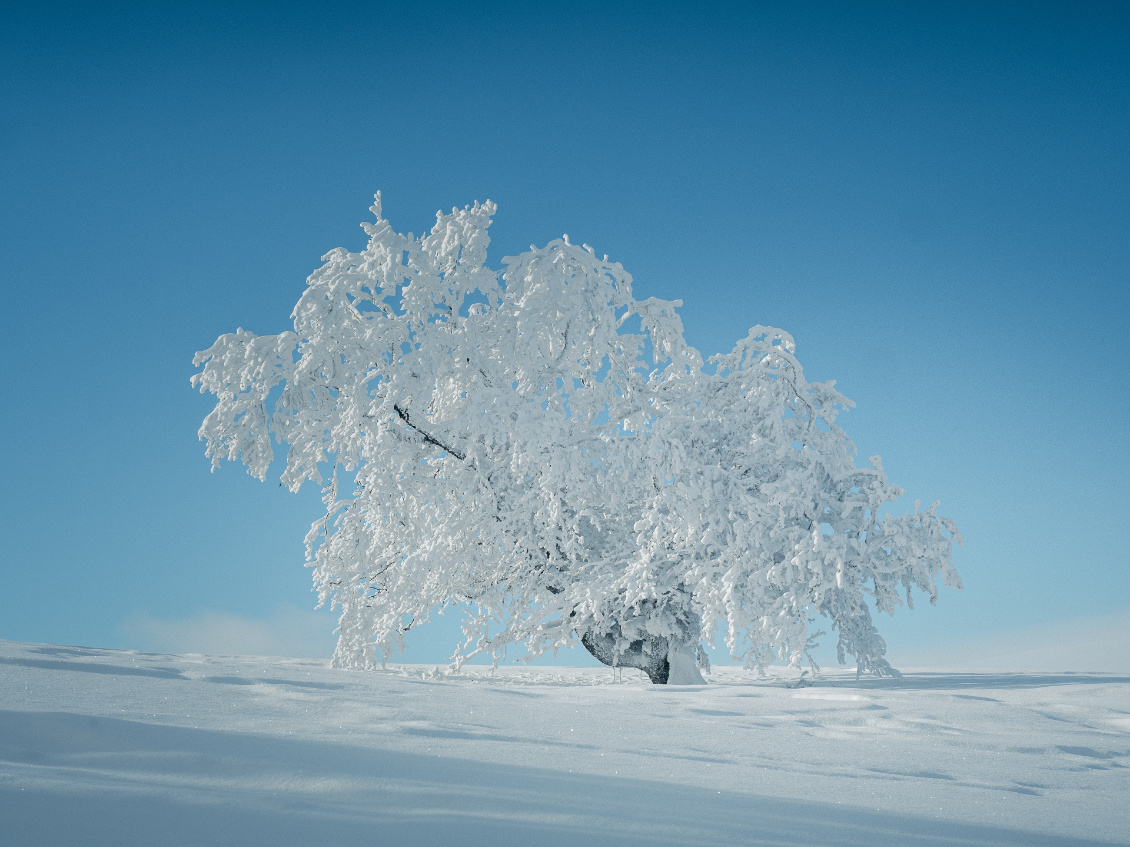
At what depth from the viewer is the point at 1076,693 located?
6469mm

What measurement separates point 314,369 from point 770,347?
6.67 m

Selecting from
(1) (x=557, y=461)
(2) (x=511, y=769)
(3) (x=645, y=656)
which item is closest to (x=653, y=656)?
(3) (x=645, y=656)

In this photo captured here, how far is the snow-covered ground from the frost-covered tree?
423 centimetres

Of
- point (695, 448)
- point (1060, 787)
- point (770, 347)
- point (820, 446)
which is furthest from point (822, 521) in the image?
point (1060, 787)

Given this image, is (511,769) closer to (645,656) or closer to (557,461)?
(557,461)

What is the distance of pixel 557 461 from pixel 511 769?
20.7 feet

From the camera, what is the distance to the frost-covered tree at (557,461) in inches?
364

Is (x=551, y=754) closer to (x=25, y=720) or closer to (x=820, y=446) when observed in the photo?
(x=25, y=720)

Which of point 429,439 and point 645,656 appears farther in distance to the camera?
point 645,656

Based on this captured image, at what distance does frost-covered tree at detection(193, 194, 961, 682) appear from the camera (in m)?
9.23

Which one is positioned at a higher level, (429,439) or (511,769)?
(429,439)

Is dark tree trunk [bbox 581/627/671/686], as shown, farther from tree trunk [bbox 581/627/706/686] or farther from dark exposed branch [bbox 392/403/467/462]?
dark exposed branch [bbox 392/403/467/462]

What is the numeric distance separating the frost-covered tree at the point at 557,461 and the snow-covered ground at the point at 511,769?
4232 mm

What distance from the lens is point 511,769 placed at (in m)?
2.86
